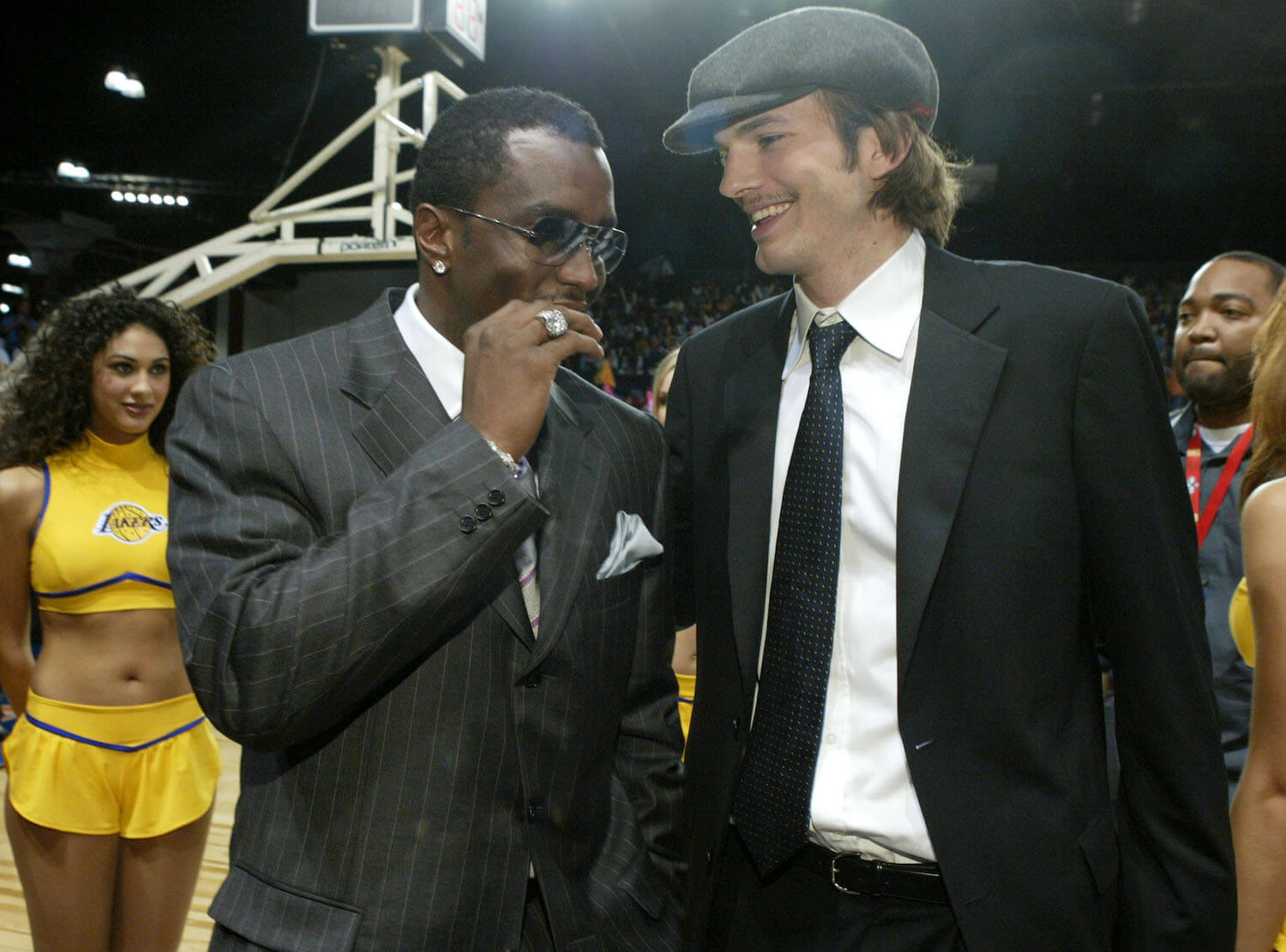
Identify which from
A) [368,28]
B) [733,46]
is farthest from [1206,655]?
[368,28]

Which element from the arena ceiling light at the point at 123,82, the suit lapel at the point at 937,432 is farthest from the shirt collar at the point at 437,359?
the arena ceiling light at the point at 123,82

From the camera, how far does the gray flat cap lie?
1.59 metres

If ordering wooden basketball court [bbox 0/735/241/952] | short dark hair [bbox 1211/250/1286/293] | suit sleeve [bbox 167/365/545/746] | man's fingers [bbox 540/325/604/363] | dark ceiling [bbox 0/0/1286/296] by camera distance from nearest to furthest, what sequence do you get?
suit sleeve [bbox 167/365/545/746]
man's fingers [bbox 540/325/604/363]
short dark hair [bbox 1211/250/1286/293]
wooden basketball court [bbox 0/735/241/952]
dark ceiling [bbox 0/0/1286/296]

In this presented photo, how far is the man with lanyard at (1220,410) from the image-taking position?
2732mm

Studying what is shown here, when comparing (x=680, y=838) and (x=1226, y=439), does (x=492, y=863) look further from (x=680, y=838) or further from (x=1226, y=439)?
(x=1226, y=439)

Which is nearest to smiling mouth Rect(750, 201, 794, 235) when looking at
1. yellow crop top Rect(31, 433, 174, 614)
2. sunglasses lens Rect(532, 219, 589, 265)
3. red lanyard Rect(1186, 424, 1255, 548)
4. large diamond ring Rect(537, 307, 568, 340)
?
sunglasses lens Rect(532, 219, 589, 265)

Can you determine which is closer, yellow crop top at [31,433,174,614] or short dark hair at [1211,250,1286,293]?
yellow crop top at [31,433,174,614]

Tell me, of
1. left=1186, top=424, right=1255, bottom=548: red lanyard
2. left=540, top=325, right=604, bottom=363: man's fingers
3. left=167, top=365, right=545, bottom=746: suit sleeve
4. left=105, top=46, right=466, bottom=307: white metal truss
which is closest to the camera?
left=167, top=365, right=545, bottom=746: suit sleeve

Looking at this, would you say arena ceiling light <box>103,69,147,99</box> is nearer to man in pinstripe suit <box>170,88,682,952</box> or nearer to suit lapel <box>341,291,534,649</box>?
man in pinstripe suit <box>170,88,682,952</box>

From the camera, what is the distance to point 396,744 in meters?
1.25

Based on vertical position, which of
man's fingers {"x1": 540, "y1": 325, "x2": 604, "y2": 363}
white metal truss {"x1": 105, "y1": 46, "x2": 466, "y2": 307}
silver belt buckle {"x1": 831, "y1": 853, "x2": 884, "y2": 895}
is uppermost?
white metal truss {"x1": 105, "y1": 46, "x2": 466, "y2": 307}

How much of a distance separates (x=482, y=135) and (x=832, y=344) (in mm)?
587

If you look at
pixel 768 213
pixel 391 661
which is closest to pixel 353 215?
pixel 768 213

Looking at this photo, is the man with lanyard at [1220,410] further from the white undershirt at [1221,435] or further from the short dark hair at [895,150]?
the short dark hair at [895,150]
